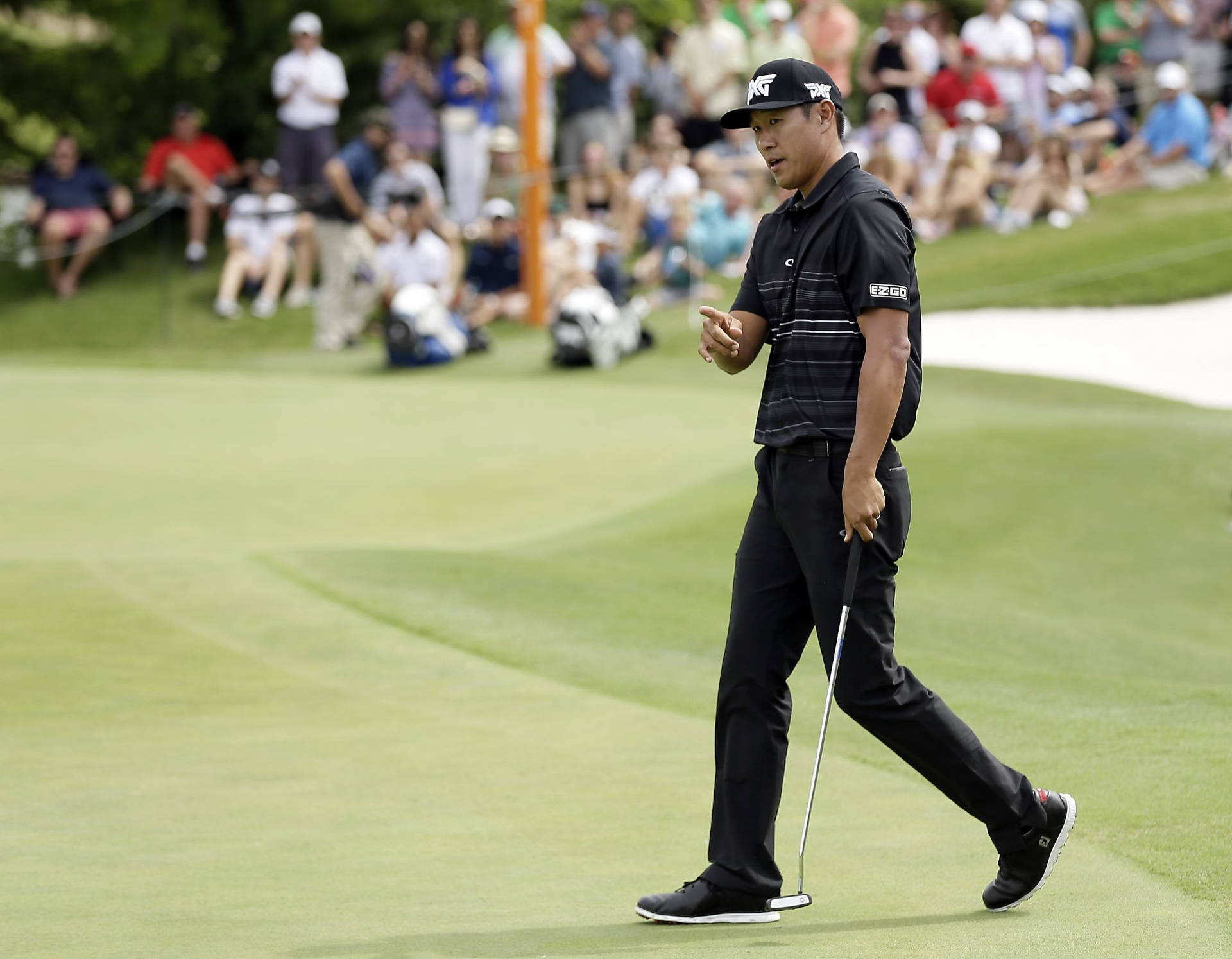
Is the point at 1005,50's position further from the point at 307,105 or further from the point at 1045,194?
the point at 307,105

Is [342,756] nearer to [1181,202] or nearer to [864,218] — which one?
[864,218]

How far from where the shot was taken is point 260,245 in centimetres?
2005

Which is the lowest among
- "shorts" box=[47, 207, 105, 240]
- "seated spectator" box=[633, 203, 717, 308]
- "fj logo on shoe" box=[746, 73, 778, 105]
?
"seated spectator" box=[633, 203, 717, 308]

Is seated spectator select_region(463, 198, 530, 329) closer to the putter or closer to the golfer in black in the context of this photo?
the golfer in black

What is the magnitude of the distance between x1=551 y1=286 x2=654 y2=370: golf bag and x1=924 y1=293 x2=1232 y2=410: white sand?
3038 mm

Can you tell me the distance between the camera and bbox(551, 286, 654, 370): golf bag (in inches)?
647

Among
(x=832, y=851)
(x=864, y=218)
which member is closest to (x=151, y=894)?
(x=832, y=851)

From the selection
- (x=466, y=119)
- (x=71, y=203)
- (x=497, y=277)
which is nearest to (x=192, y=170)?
(x=71, y=203)

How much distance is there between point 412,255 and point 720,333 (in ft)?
47.0

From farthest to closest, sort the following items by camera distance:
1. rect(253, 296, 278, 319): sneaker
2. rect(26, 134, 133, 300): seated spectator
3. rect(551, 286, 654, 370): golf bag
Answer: rect(253, 296, 278, 319): sneaker → rect(26, 134, 133, 300): seated spectator → rect(551, 286, 654, 370): golf bag

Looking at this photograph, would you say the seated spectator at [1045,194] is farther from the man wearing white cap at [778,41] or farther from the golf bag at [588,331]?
the golf bag at [588,331]

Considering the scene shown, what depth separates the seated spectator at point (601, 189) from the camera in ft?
65.9

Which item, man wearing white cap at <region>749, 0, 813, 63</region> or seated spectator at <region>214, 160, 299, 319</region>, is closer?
seated spectator at <region>214, 160, 299, 319</region>

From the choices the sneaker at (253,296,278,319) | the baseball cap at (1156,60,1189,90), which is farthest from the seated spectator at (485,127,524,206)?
the baseball cap at (1156,60,1189,90)
